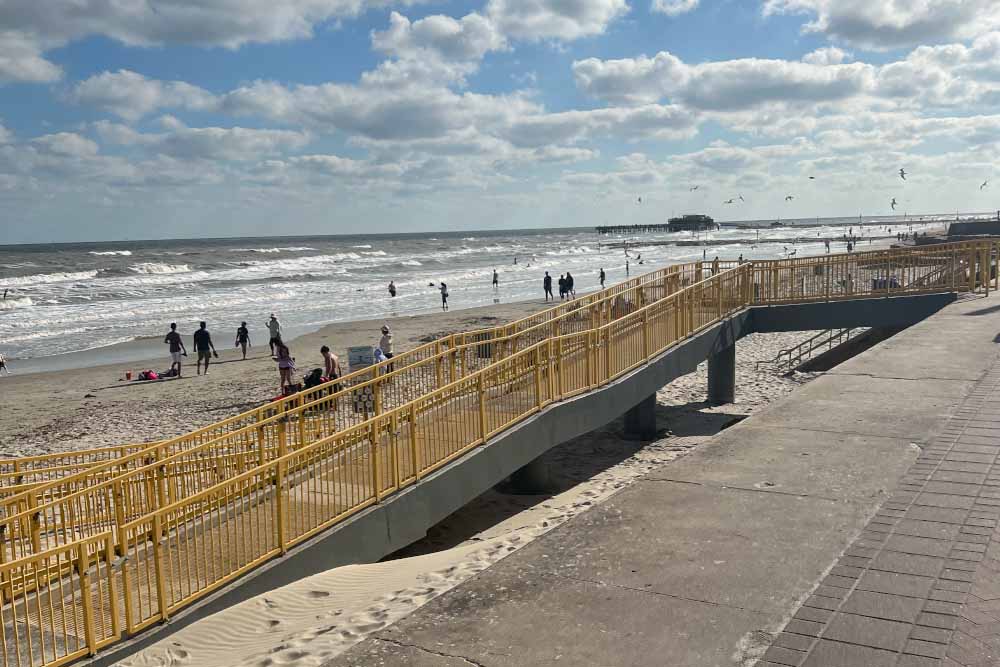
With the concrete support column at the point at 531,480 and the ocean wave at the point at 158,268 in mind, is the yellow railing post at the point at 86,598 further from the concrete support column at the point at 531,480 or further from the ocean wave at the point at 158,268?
the ocean wave at the point at 158,268

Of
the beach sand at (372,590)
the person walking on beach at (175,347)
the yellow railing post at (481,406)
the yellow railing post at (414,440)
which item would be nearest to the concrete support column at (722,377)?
the beach sand at (372,590)

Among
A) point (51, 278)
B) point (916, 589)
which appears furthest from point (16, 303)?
point (916, 589)

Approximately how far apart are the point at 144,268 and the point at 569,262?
1634 inches

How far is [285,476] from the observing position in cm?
680

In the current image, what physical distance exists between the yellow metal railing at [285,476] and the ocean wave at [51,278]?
62.3 metres

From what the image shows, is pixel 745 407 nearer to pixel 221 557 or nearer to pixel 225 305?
pixel 221 557

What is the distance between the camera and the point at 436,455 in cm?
826

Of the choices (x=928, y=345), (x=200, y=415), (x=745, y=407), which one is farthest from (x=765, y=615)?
(x=200, y=415)

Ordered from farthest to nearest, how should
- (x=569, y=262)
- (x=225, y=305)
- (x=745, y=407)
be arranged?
(x=569, y=262) → (x=225, y=305) → (x=745, y=407)

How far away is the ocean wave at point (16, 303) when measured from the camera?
4709 centimetres

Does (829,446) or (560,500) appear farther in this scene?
(560,500)

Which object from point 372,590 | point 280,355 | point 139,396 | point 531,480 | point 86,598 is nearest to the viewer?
point 86,598

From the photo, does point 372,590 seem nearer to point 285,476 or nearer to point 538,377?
point 285,476

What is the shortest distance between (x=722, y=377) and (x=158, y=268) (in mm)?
69938
